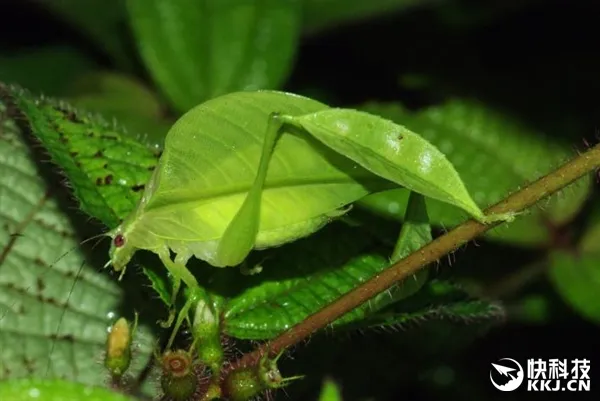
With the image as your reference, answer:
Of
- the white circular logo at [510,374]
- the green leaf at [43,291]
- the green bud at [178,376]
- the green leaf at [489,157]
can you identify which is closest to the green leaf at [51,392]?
the green bud at [178,376]

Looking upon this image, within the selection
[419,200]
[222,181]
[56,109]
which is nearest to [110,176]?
[56,109]

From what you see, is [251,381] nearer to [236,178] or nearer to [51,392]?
[236,178]

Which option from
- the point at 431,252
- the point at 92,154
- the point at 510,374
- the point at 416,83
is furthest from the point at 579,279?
the point at 92,154

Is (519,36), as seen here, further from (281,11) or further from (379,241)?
(379,241)

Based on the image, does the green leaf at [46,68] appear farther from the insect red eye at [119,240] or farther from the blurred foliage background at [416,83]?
the insect red eye at [119,240]

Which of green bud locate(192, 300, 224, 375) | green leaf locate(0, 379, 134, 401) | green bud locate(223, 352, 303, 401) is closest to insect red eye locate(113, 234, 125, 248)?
green bud locate(192, 300, 224, 375)

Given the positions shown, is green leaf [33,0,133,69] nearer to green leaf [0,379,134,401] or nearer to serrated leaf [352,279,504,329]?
serrated leaf [352,279,504,329]

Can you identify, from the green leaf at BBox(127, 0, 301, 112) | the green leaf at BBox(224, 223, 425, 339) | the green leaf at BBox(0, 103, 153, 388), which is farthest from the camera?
the green leaf at BBox(127, 0, 301, 112)
